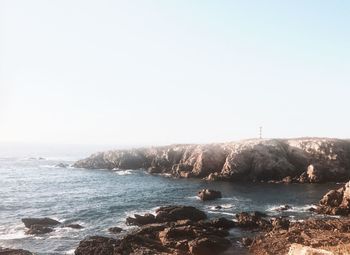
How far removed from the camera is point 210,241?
3916cm

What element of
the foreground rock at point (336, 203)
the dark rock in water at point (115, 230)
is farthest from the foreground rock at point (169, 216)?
the foreground rock at point (336, 203)

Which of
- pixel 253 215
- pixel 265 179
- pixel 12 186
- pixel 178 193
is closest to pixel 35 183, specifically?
pixel 12 186

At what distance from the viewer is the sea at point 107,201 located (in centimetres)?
4578

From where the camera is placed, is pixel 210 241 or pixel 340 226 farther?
pixel 340 226

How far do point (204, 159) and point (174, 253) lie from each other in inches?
2370

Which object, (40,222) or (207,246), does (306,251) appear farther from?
(40,222)

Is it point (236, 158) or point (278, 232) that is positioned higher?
point (236, 158)

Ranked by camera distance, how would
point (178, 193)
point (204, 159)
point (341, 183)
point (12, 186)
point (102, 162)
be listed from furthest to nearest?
point (102, 162), point (204, 159), point (12, 186), point (341, 183), point (178, 193)

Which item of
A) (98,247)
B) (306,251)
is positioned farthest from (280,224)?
(306,251)

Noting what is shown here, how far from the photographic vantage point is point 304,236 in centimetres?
4056

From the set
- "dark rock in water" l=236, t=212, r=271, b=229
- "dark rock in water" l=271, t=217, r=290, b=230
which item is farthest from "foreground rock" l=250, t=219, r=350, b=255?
"dark rock in water" l=236, t=212, r=271, b=229

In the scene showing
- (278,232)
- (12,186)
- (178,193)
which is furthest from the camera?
(12,186)

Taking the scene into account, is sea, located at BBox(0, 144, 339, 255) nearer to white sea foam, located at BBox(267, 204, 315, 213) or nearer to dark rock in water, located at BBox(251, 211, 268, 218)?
white sea foam, located at BBox(267, 204, 315, 213)

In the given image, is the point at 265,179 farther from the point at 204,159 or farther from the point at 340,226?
the point at 340,226
